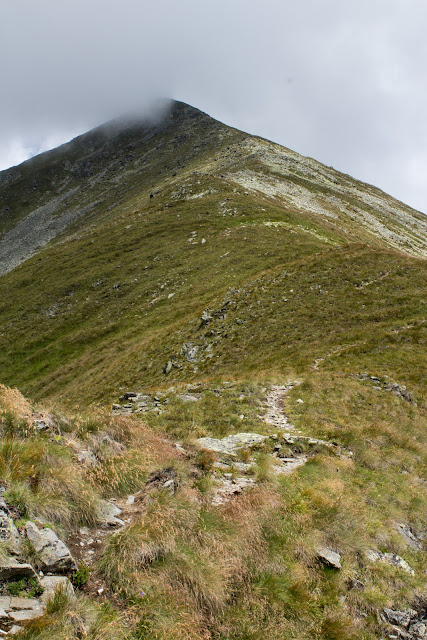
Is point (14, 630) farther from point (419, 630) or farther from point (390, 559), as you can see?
point (390, 559)

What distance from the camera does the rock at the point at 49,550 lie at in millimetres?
5414

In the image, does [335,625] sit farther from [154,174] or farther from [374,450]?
[154,174]

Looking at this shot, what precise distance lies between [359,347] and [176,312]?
65.6ft

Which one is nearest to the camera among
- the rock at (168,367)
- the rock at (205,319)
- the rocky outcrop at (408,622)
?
the rocky outcrop at (408,622)

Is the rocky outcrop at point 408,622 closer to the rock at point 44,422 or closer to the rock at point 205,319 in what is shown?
the rock at point 44,422

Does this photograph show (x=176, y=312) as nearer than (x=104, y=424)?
No

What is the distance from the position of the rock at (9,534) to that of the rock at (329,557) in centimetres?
552

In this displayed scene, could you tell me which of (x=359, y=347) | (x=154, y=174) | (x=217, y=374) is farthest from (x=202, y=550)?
(x=154, y=174)

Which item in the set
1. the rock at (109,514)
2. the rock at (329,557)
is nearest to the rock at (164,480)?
the rock at (109,514)

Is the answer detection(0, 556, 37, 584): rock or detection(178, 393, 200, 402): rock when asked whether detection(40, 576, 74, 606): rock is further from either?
detection(178, 393, 200, 402): rock

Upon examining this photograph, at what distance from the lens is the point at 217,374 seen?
2402 cm

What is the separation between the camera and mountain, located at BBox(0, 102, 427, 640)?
6.11m

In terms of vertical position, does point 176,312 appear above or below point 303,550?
above

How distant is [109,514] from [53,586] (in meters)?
2.06
